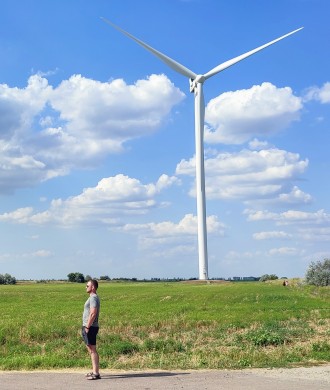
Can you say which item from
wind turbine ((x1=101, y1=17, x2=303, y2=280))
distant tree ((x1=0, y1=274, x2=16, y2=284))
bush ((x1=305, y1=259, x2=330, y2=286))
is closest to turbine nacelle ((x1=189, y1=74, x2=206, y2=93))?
wind turbine ((x1=101, y1=17, x2=303, y2=280))

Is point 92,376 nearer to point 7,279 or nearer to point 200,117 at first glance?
point 200,117

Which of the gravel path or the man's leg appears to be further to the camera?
the man's leg

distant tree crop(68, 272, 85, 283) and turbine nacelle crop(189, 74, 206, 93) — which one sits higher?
turbine nacelle crop(189, 74, 206, 93)

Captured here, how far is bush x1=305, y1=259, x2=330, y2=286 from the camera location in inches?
3639

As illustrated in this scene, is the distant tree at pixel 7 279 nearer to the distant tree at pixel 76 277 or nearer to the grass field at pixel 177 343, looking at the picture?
the distant tree at pixel 76 277

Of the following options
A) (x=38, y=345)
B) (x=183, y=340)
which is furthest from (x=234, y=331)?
(x=38, y=345)

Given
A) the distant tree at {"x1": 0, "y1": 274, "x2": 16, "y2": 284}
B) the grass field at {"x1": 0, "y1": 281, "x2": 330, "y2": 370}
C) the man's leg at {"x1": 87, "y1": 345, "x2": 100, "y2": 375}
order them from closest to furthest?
the man's leg at {"x1": 87, "y1": 345, "x2": 100, "y2": 375}
the grass field at {"x1": 0, "y1": 281, "x2": 330, "y2": 370}
the distant tree at {"x1": 0, "y1": 274, "x2": 16, "y2": 284}

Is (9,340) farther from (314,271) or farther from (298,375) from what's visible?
(314,271)

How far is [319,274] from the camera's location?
9300cm

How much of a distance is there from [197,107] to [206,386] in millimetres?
66813

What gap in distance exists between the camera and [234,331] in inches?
1048

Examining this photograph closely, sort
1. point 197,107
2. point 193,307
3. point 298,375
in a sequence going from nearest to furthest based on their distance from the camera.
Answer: point 298,375
point 193,307
point 197,107

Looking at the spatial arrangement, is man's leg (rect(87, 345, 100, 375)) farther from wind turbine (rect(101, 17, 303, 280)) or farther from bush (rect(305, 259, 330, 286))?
bush (rect(305, 259, 330, 286))

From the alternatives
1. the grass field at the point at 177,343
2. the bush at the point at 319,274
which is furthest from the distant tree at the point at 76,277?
the grass field at the point at 177,343
